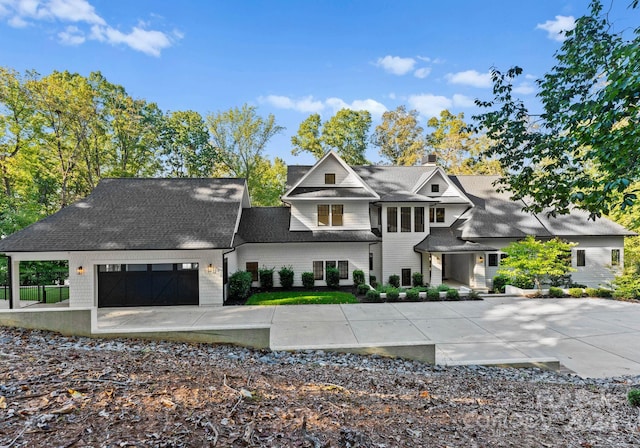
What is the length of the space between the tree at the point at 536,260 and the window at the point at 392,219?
19.9 ft

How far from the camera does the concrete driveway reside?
301 inches

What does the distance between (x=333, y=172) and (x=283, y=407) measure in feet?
49.9

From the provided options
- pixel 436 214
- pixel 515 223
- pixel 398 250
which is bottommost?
pixel 398 250

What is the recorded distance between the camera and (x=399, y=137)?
109 feet

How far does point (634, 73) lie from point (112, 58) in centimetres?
1969

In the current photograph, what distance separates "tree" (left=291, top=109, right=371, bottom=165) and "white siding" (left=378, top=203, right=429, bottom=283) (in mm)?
16570

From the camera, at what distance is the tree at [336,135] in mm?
32781

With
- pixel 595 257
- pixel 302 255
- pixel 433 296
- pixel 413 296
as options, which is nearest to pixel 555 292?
pixel 595 257

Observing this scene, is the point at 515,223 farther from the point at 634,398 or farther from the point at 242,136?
the point at 242,136

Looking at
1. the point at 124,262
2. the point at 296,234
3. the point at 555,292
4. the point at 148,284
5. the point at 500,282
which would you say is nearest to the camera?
the point at 124,262

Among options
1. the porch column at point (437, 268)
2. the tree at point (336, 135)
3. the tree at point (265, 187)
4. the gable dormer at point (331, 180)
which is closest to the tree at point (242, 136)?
the tree at point (265, 187)

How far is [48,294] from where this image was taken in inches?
626

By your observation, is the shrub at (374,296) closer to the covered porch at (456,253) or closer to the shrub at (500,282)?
the covered porch at (456,253)

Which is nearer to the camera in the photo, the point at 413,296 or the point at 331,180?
the point at 413,296
